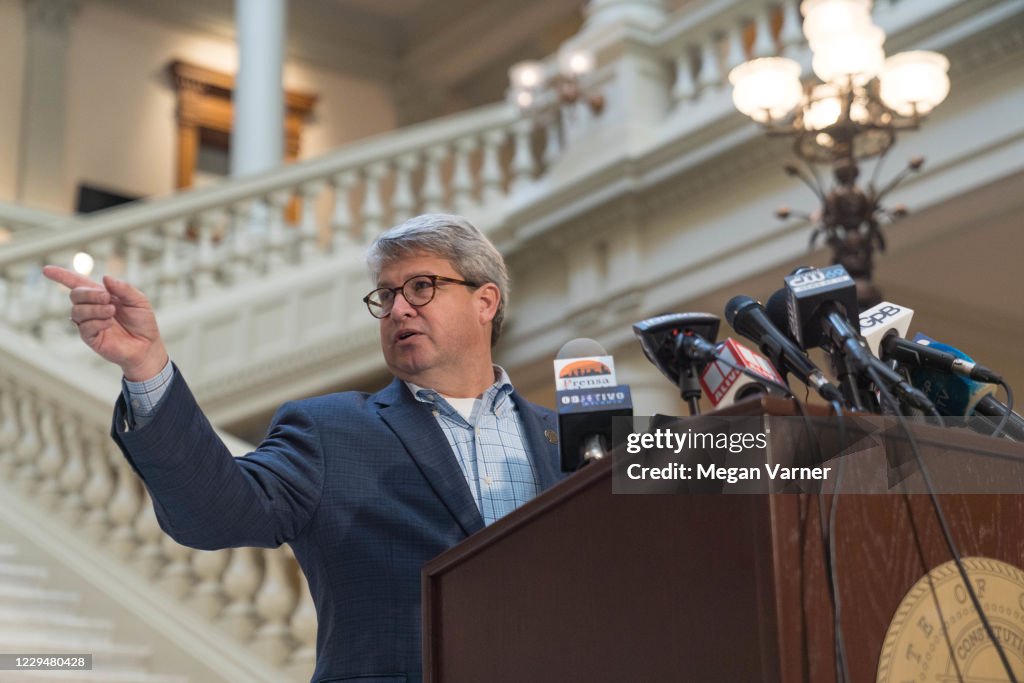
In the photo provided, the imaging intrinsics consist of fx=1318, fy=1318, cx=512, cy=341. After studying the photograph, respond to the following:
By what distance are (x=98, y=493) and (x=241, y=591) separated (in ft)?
2.49

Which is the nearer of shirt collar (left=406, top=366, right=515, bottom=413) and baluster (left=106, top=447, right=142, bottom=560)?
shirt collar (left=406, top=366, right=515, bottom=413)

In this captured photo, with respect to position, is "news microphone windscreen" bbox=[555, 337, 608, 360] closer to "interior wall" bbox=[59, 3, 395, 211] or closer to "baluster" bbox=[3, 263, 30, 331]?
"baluster" bbox=[3, 263, 30, 331]

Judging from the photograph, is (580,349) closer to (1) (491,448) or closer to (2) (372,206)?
(1) (491,448)

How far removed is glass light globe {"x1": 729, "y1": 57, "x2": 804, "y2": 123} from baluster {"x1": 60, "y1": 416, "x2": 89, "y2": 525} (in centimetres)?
275

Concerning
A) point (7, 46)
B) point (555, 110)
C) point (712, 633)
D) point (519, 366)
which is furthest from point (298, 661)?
point (7, 46)

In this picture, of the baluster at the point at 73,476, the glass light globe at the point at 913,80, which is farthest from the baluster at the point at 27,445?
the glass light globe at the point at 913,80

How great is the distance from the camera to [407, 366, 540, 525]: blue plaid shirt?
1998 millimetres

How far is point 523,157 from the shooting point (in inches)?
308

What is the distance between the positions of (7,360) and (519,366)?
3286 mm

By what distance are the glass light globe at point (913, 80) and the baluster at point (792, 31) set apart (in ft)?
5.25

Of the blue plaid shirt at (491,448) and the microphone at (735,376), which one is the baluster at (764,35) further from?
the microphone at (735,376)

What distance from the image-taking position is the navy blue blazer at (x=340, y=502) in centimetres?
164

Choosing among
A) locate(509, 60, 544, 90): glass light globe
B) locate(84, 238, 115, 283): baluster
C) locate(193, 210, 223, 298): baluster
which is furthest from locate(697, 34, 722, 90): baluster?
locate(84, 238, 115, 283): baluster

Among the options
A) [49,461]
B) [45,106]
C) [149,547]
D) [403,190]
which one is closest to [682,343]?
[149,547]
